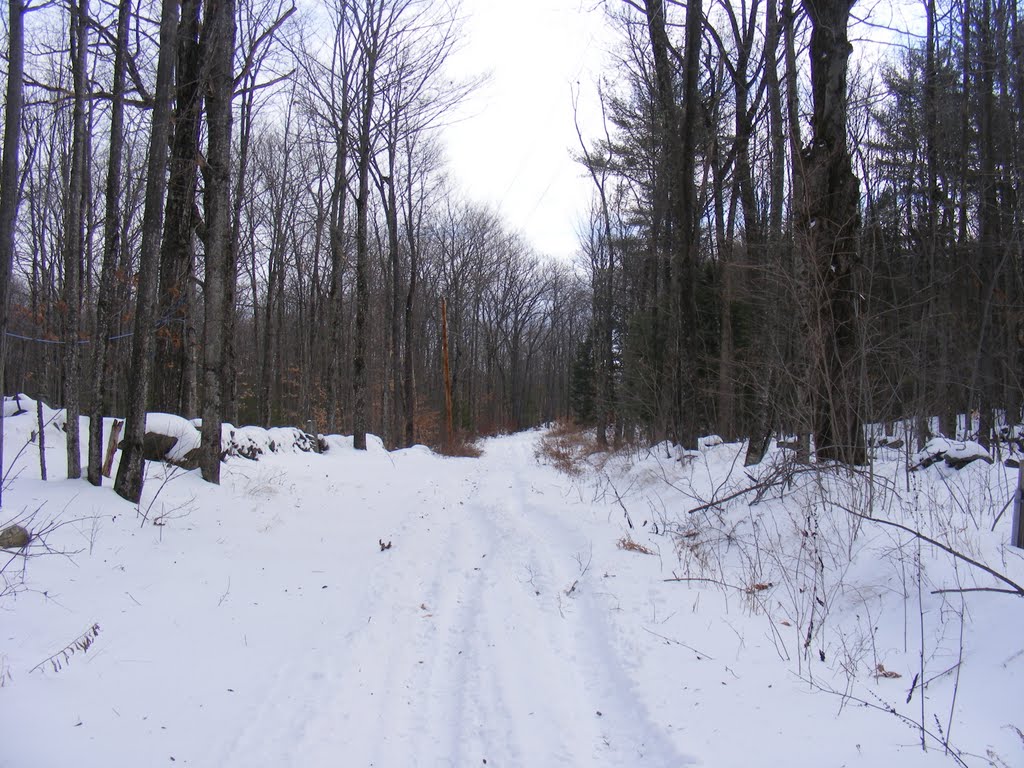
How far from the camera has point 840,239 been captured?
6559 mm

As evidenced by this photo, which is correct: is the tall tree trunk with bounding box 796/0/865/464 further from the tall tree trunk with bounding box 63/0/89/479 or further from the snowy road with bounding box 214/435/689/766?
the tall tree trunk with bounding box 63/0/89/479

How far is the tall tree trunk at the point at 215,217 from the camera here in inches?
305

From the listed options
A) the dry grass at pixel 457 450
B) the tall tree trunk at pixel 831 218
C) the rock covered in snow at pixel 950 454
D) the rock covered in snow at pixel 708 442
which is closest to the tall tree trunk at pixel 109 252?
the tall tree trunk at pixel 831 218

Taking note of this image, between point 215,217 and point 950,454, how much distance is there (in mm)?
9450

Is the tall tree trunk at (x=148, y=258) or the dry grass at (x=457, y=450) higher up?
the tall tree trunk at (x=148, y=258)

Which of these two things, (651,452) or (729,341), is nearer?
(651,452)

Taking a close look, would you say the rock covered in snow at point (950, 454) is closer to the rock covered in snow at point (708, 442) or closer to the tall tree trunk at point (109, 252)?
the rock covered in snow at point (708, 442)

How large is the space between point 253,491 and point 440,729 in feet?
20.7

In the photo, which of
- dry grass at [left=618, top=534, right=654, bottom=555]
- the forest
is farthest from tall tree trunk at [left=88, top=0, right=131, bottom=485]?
dry grass at [left=618, top=534, right=654, bottom=555]

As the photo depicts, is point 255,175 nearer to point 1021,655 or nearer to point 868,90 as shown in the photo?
point 868,90

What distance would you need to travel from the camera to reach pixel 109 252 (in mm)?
6195

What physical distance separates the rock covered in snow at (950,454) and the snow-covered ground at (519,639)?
0.54ft

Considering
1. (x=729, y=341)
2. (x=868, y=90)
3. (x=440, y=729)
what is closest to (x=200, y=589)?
(x=440, y=729)

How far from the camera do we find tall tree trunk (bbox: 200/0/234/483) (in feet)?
25.4
